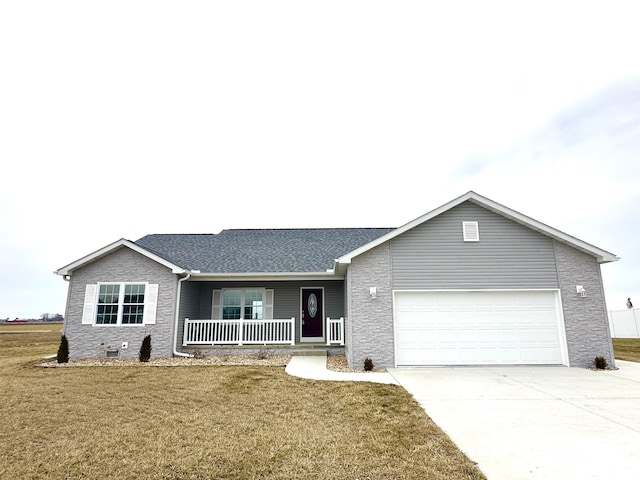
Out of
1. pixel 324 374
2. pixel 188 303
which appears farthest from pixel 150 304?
pixel 324 374

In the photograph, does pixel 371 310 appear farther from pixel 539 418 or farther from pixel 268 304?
pixel 268 304

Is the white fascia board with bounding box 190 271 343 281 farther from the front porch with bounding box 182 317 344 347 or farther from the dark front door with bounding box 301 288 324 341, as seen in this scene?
the front porch with bounding box 182 317 344 347

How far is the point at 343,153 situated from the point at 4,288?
119ft

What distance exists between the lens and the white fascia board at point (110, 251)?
1276 centimetres

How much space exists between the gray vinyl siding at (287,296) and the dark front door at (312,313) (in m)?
0.24

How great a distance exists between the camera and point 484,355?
419 inches

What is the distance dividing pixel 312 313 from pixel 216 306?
4068mm

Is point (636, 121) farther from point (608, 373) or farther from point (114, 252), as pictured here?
point (114, 252)

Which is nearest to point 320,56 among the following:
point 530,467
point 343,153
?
point 343,153

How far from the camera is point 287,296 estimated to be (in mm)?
15125

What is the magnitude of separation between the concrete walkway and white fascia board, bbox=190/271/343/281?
3.29 meters

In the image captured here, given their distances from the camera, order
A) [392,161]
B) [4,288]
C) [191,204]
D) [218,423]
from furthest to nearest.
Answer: [4,288]
[191,204]
[392,161]
[218,423]

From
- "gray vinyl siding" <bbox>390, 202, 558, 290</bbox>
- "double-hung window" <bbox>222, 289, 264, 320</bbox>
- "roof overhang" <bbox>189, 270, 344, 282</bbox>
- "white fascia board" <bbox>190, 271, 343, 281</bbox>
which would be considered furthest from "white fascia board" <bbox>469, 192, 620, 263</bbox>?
"double-hung window" <bbox>222, 289, 264, 320</bbox>

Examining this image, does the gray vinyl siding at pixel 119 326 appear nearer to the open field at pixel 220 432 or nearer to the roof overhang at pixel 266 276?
the roof overhang at pixel 266 276
